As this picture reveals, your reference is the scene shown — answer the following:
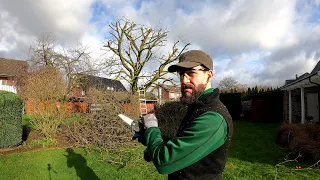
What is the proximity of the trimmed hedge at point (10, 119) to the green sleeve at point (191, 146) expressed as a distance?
895 cm

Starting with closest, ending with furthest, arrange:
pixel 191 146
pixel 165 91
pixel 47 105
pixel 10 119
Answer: pixel 191 146 → pixel 10 119 → pixel 47 105 → pixel 165 91

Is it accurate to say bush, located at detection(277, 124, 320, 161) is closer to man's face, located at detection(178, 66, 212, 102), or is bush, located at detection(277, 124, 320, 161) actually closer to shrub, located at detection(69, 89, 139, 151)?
shrub, located at detection(69, 89, 139, 151)

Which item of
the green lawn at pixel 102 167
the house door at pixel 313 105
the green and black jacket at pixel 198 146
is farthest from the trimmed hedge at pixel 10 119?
the house door at pixel 313 105

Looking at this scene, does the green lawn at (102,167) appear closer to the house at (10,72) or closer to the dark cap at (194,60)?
the dark cap at (194,60)

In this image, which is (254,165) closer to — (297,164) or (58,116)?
(297,164)

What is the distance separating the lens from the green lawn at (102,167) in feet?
21.1

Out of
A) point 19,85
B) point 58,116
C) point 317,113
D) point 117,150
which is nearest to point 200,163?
point 117,150

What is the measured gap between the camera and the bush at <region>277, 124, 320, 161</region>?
7.42 metres

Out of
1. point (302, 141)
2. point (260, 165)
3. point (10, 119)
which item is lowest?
point (260, 165)

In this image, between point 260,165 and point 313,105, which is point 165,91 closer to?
point 313,105

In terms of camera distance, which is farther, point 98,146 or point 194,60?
point 98,146

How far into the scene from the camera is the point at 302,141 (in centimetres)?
797

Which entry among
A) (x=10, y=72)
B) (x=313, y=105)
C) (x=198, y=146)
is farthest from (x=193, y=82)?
(x=10, y=72)

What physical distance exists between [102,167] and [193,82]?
20.7 ft
